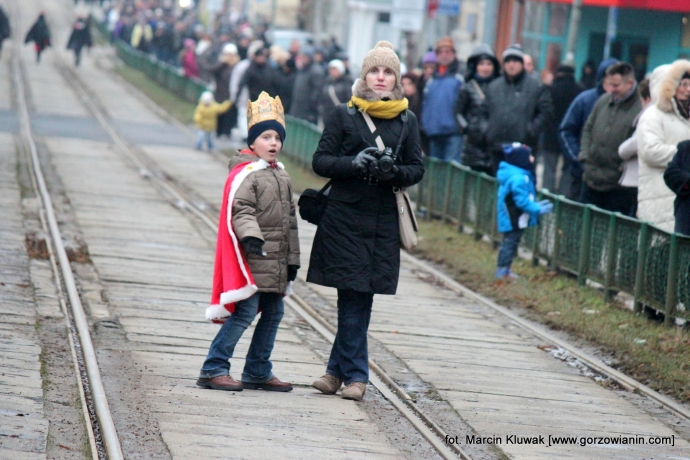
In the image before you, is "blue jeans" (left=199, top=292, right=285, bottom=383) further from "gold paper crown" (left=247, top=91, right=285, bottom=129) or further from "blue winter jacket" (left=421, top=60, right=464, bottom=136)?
"blue winter jacket" (left=421, top=60, right=464, bottom=136)

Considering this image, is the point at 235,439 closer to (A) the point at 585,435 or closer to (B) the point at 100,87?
(A) the point at 585,435

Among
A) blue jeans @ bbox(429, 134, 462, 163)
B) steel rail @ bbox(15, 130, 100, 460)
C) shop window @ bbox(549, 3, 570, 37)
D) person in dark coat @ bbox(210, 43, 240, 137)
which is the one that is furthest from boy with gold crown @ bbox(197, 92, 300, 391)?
shop window @ bbox(549, 3, 570, 37)

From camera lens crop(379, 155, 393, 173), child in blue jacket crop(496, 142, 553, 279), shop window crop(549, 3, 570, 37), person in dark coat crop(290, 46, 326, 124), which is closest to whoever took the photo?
camera lens crop(379, 155, 393, 173)

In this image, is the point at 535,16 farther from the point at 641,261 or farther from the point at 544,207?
the point at 641,261

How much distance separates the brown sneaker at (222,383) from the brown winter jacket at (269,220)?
59 cm

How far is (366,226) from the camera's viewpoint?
260 inches

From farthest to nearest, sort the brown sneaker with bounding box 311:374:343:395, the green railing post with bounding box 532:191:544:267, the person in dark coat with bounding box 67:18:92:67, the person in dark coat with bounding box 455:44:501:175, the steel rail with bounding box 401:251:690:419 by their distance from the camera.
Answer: the person in dark coat with bounding box 67:18:92:67, the person in dark coat with bounding box 455:44:501:175, the green railing post with bounding box 532:191:544:267, the steel rail with bounding box 401:251:690:419, the brown sneaker with bounding box 311:374:343:395

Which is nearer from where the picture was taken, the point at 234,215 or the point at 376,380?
the point at 234,215

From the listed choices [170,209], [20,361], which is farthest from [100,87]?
[20,361]

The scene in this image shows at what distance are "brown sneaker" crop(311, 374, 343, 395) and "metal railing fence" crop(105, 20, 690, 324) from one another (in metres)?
3.18

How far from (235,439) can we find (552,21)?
25.6 meters

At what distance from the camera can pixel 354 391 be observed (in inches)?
266

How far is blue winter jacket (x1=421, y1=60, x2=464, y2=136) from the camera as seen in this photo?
14594mm

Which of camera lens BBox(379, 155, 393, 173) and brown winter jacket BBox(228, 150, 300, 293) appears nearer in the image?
camera lens BBox(379, 155, 393, 173)
